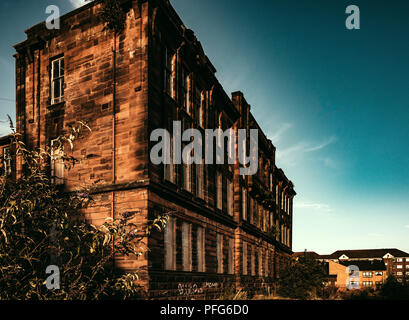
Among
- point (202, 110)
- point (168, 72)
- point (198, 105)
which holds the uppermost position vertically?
point (168, 72)

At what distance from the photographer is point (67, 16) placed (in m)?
17.0

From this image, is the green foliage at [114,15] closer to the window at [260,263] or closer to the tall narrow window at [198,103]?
the tall narrow window at [198,103]

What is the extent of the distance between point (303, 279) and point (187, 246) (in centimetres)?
1389

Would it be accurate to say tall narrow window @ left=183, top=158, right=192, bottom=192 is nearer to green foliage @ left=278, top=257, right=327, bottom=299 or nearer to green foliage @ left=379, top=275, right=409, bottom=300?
green foliage @ left=278, top=257, right=327, bottom=299

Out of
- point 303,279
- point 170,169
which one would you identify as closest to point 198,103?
point 170,169

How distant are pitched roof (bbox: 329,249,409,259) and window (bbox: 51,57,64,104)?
13947cm

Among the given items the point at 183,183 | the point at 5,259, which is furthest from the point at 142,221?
the point at 5,259

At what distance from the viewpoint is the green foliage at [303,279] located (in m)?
26.5

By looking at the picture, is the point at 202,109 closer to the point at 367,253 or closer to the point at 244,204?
the point at 244,204

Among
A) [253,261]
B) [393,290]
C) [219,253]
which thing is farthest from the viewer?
[393,290]

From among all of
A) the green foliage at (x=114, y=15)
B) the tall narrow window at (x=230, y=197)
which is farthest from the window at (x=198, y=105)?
the green foliage at (x=114, y=15)

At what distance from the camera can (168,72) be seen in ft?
55.6

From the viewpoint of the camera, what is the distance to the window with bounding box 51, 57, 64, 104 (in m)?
17.3
